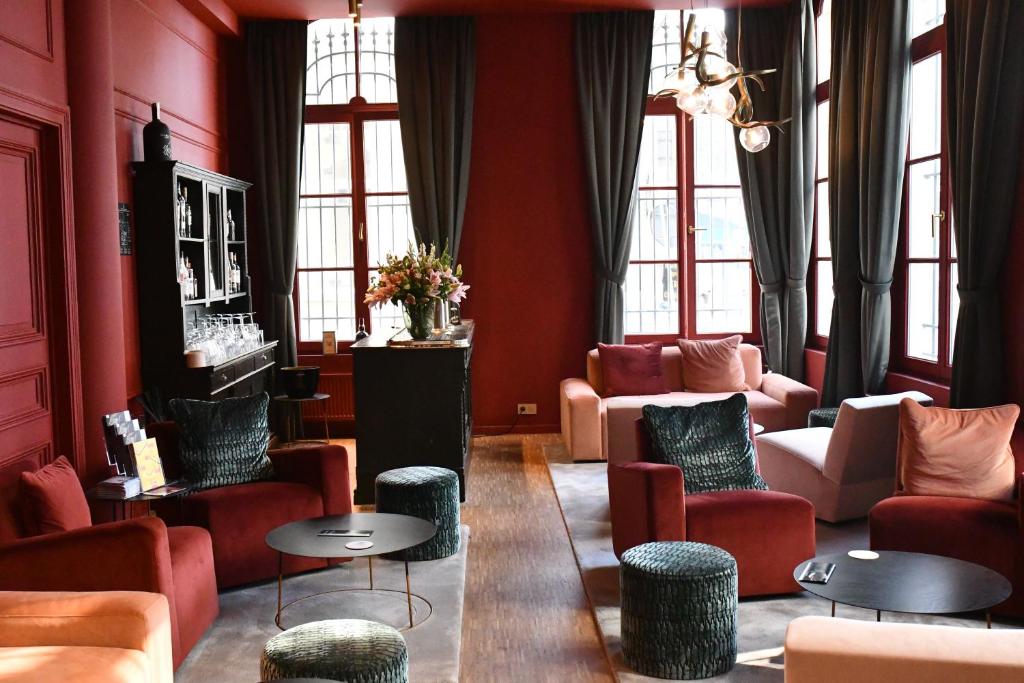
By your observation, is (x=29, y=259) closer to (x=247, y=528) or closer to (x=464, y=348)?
(x=247, y=528)

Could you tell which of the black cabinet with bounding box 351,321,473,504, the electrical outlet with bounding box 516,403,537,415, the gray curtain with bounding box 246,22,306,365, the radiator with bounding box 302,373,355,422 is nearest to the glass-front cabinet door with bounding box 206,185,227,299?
the gray curtain with bounding box 246,22,306,365

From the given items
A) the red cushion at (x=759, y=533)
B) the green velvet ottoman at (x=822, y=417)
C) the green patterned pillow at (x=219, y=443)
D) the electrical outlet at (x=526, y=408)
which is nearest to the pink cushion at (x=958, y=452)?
the red cushion at (x=759, y=533)

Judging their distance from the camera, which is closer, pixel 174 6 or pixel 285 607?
pixel 285 607

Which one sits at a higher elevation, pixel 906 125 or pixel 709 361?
pixel 906 125

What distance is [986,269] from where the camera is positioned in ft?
18.2

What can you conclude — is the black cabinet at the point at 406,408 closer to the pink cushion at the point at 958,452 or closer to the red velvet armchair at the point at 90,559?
the red velvet armchair at the point at 90,559

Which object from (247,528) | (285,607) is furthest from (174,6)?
(285,607)

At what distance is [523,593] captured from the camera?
193 inches

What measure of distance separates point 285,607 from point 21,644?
5.31 ft

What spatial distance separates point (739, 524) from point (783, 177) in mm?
4780

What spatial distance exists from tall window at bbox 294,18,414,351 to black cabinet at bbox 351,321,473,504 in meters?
2.81

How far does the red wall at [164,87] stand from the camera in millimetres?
6570

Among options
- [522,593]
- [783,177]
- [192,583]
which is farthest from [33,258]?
[783,177]

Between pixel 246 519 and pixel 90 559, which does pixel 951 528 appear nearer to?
pixel 246 519
